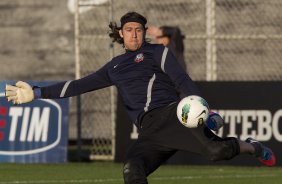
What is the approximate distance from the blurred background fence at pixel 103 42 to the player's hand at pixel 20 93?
7795mm

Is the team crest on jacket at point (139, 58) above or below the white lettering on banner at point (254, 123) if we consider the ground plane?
above

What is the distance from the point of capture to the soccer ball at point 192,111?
10.6 meters

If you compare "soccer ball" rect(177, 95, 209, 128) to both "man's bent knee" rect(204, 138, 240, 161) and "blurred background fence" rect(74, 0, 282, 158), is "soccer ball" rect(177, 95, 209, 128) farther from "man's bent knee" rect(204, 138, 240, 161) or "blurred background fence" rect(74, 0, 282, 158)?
"blurred background fence" rect(74, 0, 282, 158)

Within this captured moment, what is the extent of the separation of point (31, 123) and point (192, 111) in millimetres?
8467

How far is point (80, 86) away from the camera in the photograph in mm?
11664

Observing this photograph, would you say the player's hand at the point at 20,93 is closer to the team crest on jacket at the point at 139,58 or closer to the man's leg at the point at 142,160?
the team crest on jacket at the point at 139,58

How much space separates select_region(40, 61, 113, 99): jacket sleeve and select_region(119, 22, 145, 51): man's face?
48cm

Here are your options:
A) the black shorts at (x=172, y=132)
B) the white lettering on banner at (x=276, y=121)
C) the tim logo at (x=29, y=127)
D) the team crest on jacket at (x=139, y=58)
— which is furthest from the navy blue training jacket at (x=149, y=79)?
the tim logo at (x=29, y=127)

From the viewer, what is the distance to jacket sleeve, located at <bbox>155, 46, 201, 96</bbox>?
10805mm

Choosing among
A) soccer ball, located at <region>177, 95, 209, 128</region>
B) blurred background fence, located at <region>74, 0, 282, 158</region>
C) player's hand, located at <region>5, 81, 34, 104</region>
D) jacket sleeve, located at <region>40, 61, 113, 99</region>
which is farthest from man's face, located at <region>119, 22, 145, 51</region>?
blurred background fence, located at <region>74, 0, 282, 158</region>

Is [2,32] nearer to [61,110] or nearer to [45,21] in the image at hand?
[45,21]

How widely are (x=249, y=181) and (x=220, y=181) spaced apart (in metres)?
0.39

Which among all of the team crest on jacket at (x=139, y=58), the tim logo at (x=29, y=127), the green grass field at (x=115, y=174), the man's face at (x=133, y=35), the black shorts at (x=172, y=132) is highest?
the man's face at (x=133, y=35)

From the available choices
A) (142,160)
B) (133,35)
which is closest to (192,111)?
(142,160)
